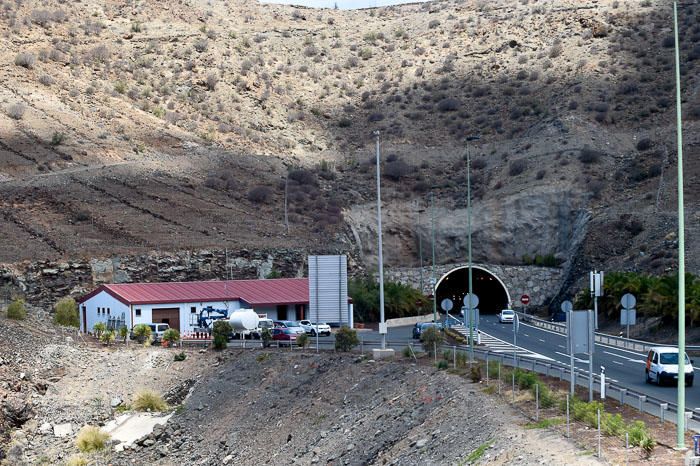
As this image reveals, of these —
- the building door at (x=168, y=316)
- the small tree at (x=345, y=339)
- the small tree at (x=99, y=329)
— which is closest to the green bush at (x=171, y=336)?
the small tree at (x=99, y=329)

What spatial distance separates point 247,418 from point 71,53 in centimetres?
7751

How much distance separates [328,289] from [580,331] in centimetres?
1979

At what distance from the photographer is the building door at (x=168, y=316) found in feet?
227

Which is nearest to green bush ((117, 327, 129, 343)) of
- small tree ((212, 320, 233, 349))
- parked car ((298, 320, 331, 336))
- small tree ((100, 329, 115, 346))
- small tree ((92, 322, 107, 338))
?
small tree ((100, 329, 115, 346))

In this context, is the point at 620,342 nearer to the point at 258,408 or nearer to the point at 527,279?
the point at 258,408

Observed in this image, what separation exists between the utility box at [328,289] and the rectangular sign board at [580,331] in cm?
1907

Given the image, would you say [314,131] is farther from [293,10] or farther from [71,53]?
[293,10]

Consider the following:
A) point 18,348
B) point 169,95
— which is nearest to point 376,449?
point 18,348

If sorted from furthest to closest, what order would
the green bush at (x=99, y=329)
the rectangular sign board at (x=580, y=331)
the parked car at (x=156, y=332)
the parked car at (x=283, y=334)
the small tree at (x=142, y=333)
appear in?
1. the green bush at (x=99, y=329)
2. the parked car at (x=156, y=332)
3. the parked car at (x=283, y=334)
4. the small tree at (x=142, y=333)
5. the rectangular sign board at (x=580, y=331)

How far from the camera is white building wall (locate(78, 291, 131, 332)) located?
68438mm

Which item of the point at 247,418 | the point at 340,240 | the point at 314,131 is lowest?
the point at 247,418

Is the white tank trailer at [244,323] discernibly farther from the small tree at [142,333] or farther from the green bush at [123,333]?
the green bush at [123,333]

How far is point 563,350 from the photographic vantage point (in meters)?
57.7

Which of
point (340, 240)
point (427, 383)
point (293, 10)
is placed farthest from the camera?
point (293, 10)
